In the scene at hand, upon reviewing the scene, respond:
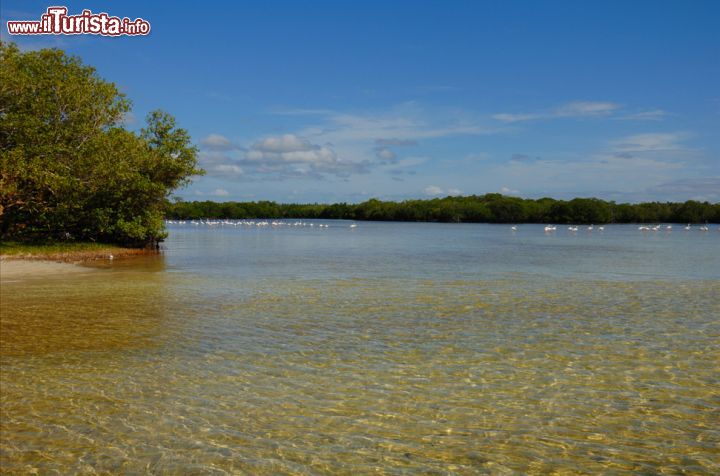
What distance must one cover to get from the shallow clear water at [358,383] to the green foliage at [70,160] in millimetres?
14497

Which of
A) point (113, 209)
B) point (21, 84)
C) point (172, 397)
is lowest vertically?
point (172, 397)

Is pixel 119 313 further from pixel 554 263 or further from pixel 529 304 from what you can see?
pixel 554 263

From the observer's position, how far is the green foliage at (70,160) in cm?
3156

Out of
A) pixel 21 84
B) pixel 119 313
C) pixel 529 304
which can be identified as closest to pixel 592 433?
pixel 529 304

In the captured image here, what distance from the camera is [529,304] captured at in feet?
60.9

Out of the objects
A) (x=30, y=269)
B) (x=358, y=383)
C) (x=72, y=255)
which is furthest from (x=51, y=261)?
(x=358, y=383)

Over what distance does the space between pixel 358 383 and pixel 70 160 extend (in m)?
29.9

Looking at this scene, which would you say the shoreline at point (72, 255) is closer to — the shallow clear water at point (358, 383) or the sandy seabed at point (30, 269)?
the sandy seabed at point (30, 269)

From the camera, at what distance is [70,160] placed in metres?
33.7

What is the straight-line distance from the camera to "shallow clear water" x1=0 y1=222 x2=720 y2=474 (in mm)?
6758

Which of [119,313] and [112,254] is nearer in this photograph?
[119,313]

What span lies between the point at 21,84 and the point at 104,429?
29585mm

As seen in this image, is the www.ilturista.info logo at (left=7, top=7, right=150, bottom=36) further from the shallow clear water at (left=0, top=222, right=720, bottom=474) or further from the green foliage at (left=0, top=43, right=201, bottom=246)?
the shallow clear water at (left=0, top=222, right=720, bottom=474)

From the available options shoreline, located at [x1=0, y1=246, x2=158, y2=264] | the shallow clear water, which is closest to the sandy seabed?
shoreline, located at [x1=0, y1=246, x2=158, y2=264]
